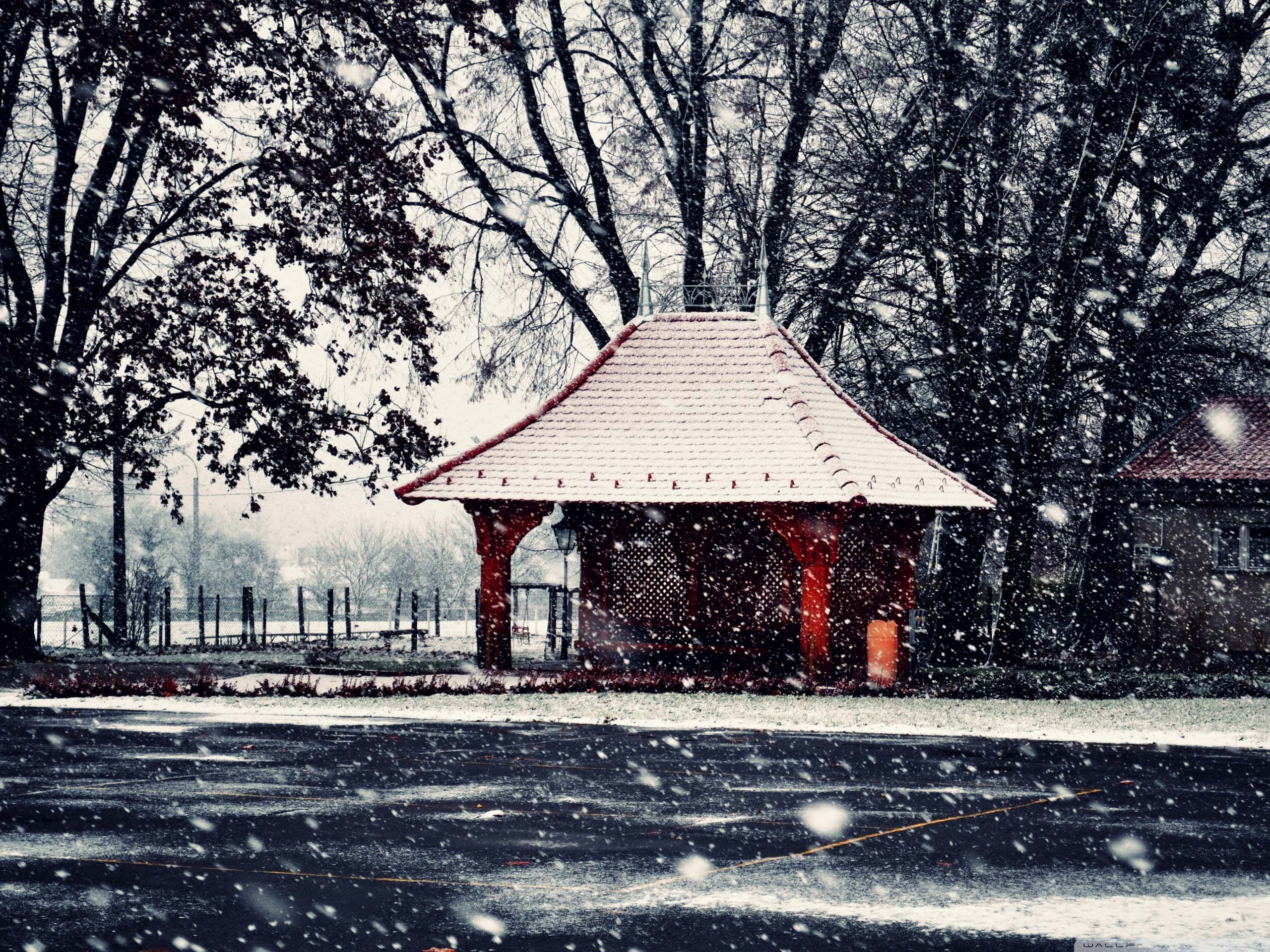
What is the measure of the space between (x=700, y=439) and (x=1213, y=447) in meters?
14.4

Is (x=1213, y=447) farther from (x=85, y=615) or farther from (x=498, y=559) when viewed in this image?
(x=85, y=615)

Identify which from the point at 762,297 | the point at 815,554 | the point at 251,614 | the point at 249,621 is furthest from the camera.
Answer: the point at 249,621

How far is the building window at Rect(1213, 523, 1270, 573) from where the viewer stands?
30.9 metres

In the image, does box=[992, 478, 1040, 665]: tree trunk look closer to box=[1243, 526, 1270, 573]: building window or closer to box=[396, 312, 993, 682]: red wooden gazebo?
box=[396, 312, 993, 682]: red wooden gazebo

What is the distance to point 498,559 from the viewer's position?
2305 cm

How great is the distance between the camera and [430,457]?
89.9 feet

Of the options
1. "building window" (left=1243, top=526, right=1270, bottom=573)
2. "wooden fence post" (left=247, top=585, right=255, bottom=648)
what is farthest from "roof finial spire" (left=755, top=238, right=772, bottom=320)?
"wooden fence post" (left=247, top=585, right=255, bottom=648)

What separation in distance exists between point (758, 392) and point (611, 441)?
7.92ft

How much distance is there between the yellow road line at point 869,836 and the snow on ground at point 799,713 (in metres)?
4.78

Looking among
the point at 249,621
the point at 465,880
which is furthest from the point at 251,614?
the point at 465,880

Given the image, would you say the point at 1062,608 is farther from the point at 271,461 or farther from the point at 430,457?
the point at 271,461

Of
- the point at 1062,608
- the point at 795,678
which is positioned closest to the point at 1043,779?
the point at 795,678

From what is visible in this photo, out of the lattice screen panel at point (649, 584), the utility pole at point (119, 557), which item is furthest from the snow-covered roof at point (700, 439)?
the utility pole at point (119, 557)

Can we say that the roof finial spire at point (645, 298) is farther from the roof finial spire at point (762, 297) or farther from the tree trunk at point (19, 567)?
the tree trunk at point (19, 567)
